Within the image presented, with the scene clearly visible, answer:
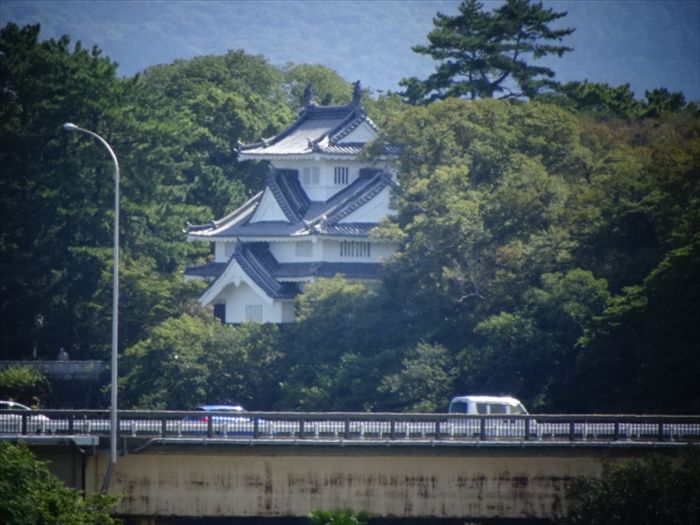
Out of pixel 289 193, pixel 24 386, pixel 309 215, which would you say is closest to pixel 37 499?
pixel 24 386

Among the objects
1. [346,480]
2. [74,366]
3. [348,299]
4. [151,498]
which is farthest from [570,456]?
[74,366]

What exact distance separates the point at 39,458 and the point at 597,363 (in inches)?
827

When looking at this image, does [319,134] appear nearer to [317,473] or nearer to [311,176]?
[311,176]

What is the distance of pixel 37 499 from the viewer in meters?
37.6

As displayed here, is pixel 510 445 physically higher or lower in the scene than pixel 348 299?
lower

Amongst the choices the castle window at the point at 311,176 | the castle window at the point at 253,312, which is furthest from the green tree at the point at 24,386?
the castle window at the point at 311,176

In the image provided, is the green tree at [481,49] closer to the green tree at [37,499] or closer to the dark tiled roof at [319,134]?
the dark tiled roof at [319,134]

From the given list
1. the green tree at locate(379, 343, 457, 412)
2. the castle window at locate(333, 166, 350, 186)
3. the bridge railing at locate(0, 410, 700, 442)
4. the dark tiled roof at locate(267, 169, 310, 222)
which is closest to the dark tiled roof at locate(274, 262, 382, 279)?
the dark tiled roof at locate(267, 169, 310, 222)

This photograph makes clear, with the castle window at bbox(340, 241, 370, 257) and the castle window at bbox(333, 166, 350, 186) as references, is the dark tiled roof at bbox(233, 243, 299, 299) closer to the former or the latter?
the castle window at bbox(340, 241, 370, 257)

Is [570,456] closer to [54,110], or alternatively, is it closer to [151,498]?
[151,498]

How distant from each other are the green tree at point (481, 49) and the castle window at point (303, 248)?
15.4 m

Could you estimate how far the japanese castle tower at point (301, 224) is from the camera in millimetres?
73125

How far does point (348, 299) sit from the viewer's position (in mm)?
67688

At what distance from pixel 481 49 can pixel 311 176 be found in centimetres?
1452
